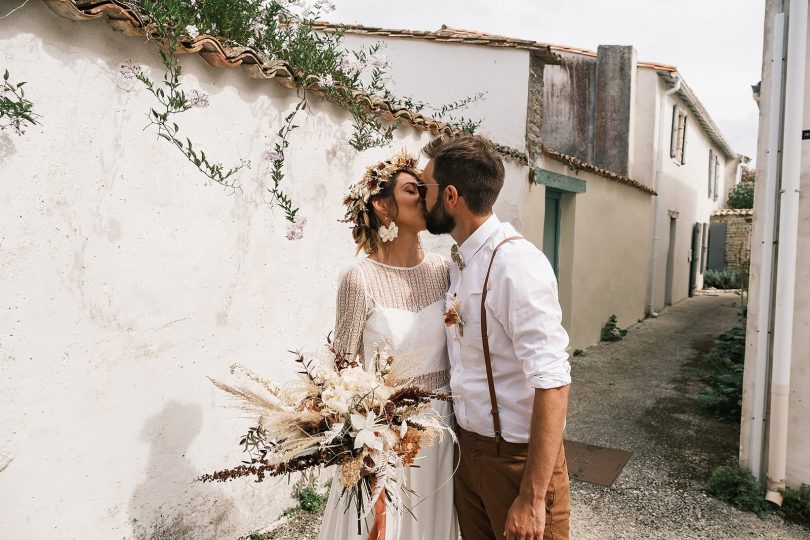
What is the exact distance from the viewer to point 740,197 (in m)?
25.1

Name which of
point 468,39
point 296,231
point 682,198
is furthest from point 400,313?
point 682,198

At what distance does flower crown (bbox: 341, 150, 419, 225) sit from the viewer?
2383mm

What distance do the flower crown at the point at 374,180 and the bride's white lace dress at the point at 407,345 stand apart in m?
0.24

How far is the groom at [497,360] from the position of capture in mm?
1746

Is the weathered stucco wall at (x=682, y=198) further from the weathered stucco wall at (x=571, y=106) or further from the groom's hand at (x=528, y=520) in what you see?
the groom's hand at (x=528, y=520)

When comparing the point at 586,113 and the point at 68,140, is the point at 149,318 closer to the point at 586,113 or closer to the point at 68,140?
the point at 68,140

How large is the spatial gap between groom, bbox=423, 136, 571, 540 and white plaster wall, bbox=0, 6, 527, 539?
4.38 ft

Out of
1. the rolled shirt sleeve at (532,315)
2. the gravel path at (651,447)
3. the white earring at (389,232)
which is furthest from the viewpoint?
the gravel path at (651,447)

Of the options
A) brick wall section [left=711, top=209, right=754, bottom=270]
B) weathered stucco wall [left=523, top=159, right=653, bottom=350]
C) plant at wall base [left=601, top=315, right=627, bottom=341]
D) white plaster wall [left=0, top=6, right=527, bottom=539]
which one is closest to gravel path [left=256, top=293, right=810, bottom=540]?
plant at wall base [left=601, top=315, right=627, bottom=341]

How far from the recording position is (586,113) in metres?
13.0

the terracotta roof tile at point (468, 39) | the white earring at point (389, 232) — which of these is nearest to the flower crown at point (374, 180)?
the white earring at point (389, 232)

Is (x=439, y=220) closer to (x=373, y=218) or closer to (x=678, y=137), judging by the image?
(x=373, y=218)

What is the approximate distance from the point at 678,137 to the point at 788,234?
13022 mm

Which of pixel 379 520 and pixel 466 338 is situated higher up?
pixel 466 338
